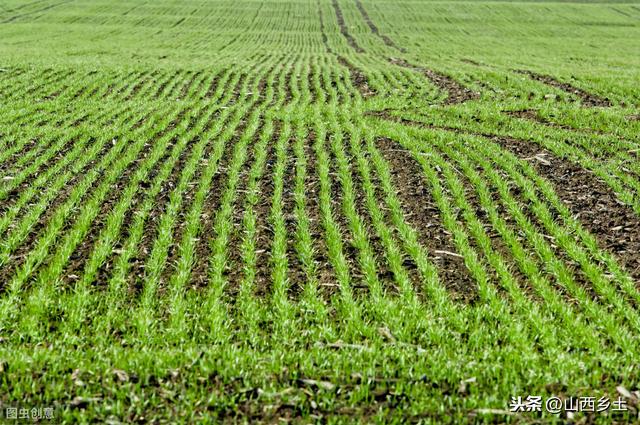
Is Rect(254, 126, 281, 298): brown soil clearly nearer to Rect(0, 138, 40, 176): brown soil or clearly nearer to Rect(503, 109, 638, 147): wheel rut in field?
Rect(0, 138, 40, 176): brown soil

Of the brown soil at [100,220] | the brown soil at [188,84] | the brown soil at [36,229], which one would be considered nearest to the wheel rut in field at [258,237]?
the brown soil at [100,220]

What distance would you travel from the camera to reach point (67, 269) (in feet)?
22.8

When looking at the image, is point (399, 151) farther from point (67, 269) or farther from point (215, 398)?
point (215, 398)

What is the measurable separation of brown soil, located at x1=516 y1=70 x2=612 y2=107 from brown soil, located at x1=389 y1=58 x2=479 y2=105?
3.25 m

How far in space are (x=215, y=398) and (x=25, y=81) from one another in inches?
741

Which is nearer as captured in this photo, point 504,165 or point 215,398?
point 215,398

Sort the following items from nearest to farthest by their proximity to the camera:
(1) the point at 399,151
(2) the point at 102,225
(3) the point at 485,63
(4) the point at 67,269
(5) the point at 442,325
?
(5) the point at 442,325 → (4) the point at 67,269 → (2) the point at 102,225 → (1) the point at 399,151 → (3) the point at 485,63

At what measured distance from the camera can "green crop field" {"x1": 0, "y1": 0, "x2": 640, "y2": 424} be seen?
4.89 metres

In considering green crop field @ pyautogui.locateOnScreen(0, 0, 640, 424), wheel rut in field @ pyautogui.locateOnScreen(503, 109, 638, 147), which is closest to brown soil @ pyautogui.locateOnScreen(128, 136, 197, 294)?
green crop field @ pyautogui.locateOnScreen(0, 0, 640, 424)

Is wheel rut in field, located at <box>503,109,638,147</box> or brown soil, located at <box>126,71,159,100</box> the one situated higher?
brown soil, located at <box>126,71,159,100</box>

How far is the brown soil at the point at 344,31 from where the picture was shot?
143 ft

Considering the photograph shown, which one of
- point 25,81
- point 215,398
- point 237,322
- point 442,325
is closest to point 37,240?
point 237,322

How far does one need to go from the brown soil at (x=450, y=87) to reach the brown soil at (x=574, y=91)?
3.25 meters

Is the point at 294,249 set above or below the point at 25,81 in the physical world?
below
